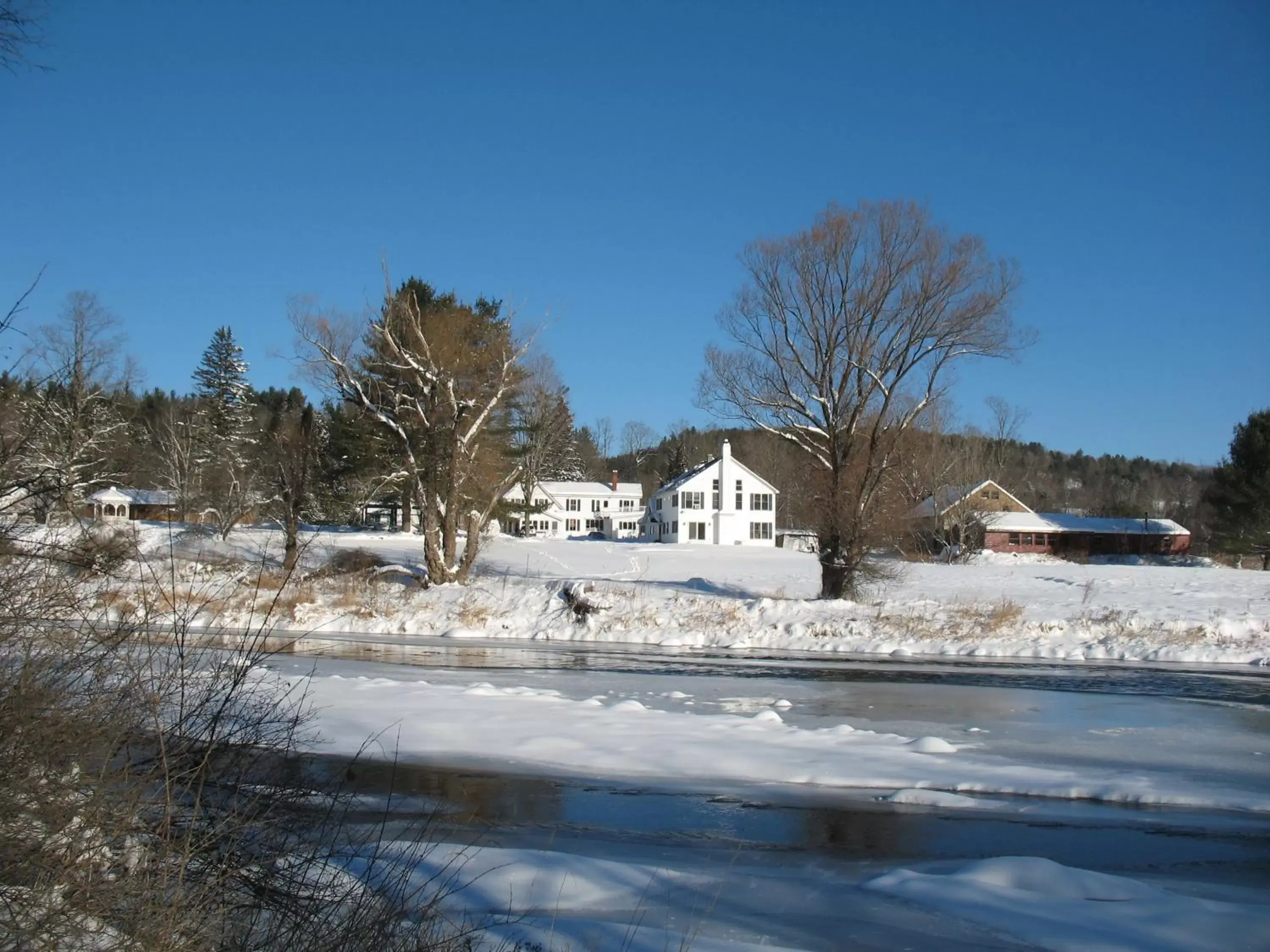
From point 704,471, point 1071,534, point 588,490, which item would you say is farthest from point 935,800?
point 588,490

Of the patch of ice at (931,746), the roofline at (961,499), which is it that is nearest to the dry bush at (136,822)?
the patch of ice at (931,746)

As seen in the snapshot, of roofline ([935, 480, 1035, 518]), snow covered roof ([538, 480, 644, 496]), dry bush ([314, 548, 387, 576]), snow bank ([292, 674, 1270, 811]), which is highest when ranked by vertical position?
snow covered roof ([538, 480, 644, 496])

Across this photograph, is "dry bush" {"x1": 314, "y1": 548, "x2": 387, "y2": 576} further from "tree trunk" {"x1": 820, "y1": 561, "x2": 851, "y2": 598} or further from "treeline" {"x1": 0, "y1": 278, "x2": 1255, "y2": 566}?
"tree trunk" {"x1": 820, "y1": 561, "x2": 851, "y2": 598}

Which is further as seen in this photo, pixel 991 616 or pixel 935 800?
pixel 991 616

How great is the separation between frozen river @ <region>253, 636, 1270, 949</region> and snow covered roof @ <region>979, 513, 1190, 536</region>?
63943 millimetres

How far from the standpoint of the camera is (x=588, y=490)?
101 meters

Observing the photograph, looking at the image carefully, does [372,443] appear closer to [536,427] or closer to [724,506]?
[536,427]

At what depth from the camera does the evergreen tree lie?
199 ft

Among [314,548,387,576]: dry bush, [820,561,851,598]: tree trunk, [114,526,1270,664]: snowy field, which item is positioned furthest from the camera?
[314,548,387,576]: dry bush

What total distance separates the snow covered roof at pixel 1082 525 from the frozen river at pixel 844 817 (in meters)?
63.9

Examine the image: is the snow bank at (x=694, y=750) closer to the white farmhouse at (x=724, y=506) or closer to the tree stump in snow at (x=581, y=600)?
the tree stump in snow at (x=581, y=600)

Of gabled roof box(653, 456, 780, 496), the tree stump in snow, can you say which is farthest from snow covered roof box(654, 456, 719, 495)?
the tree stump in snow

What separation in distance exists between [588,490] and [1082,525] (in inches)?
1810

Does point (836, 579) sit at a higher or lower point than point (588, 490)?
lower
